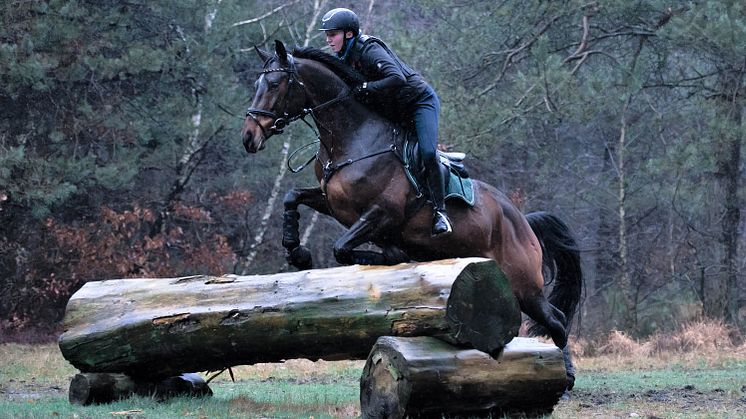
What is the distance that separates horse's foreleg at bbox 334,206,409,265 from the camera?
8570mm

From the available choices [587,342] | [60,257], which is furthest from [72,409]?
[60,257]

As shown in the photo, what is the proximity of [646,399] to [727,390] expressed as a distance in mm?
1280

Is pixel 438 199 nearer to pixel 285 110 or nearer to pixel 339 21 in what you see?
pixel 285 110

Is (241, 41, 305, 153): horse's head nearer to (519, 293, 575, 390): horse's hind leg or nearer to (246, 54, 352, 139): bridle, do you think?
(246, 54, 352, 139): bridle

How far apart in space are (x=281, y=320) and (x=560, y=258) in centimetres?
488

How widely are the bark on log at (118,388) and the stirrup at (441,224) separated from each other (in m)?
2.61

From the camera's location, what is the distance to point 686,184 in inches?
845

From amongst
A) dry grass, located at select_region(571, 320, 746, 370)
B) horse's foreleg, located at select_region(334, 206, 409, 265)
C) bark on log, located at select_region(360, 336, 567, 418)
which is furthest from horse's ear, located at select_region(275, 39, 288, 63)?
dry grass, located at select_region(571, 320, 746, 370)

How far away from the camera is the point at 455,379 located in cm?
709

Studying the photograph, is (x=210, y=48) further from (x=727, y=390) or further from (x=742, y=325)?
(x=727, y=390)

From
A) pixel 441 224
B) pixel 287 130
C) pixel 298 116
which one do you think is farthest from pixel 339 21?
pixel 287 130

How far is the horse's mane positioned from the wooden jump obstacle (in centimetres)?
197

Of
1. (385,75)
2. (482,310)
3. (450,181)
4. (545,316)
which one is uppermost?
(385,75)

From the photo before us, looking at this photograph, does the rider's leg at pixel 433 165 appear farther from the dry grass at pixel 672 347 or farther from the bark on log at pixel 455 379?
the dry grass at pixel 672 347
